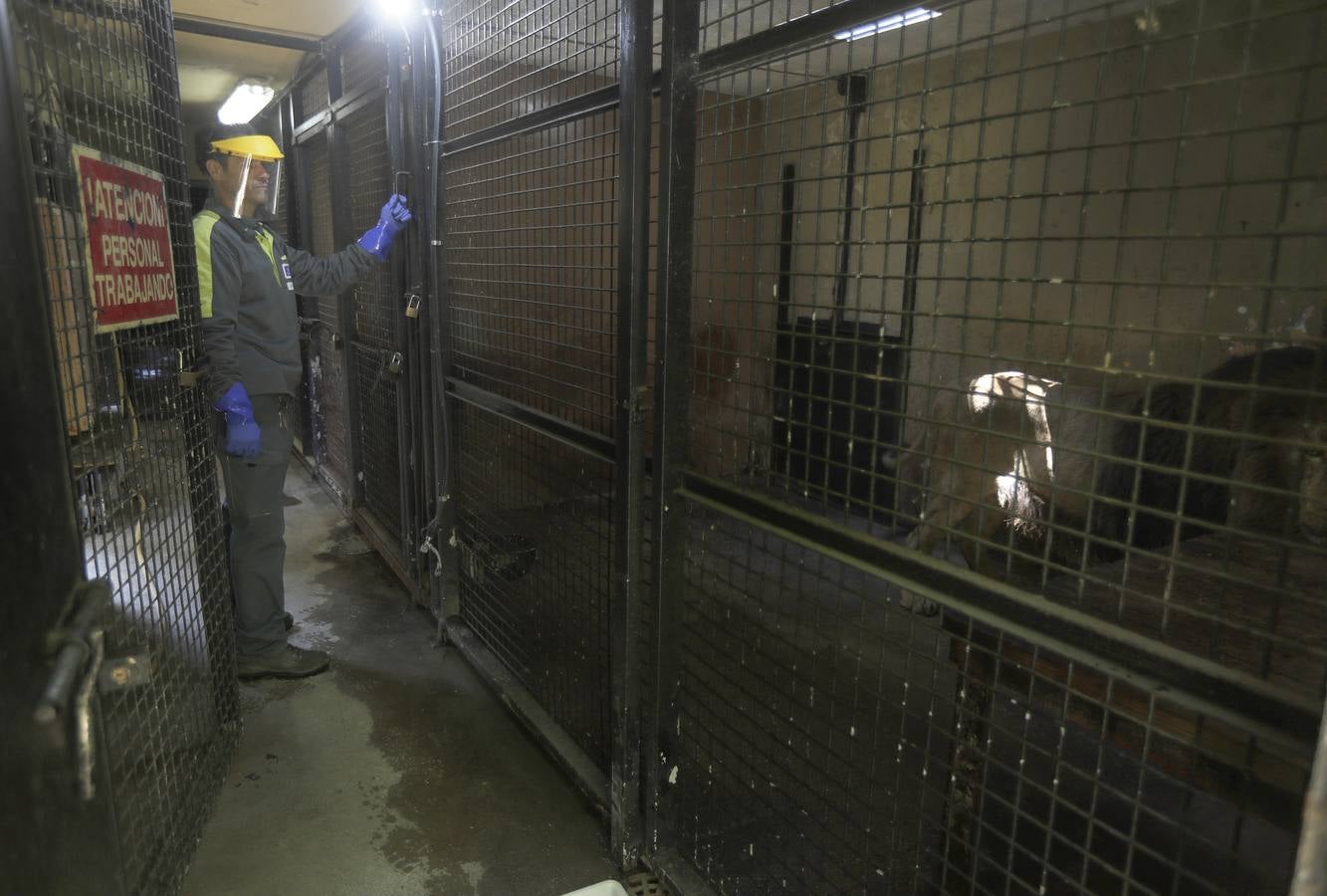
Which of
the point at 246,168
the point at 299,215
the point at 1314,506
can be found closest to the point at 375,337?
the point at 246,168

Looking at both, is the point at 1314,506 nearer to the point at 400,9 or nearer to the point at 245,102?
the point at 400,9

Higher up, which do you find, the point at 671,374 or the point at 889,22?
the point at 889,22

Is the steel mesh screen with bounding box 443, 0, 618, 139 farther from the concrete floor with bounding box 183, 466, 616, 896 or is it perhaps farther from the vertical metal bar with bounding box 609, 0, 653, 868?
the concrete floor with bounding box 183, 466, 616, 896

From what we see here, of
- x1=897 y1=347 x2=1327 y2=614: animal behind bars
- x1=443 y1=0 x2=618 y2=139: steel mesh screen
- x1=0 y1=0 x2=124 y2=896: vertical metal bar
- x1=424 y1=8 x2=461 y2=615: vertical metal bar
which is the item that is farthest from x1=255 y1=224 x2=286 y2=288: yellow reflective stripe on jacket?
x1=897 y1=347 x2=1327 y2=614: animal behind bars

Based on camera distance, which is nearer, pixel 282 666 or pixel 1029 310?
pixel 1029 310

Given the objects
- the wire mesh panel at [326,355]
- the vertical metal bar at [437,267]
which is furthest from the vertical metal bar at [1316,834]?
the wire mesh panel at [326,355]

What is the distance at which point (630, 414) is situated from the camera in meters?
2.10

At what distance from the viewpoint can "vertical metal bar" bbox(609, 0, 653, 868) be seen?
198 centimetres

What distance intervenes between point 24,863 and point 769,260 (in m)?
4.22

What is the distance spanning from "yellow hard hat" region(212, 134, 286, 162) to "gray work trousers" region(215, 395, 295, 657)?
3.15 feet

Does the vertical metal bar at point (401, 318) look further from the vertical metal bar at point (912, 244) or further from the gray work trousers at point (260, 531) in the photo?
the vertical metal bar at point (912, 244)

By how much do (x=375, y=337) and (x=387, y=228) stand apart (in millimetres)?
940

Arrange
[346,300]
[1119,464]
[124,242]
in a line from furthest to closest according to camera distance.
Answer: [346,300], [124,242], [1119,464]

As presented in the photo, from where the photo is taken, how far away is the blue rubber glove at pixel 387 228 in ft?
11.3
